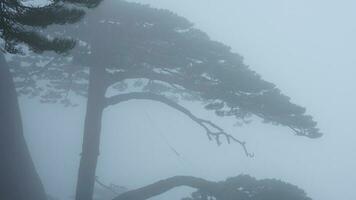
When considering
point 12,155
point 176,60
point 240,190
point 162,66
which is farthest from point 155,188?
point 12,155

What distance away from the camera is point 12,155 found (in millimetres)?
14367

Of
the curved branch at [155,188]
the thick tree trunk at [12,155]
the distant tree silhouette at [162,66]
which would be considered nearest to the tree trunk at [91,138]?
the distant tree silhouette at [162,66]

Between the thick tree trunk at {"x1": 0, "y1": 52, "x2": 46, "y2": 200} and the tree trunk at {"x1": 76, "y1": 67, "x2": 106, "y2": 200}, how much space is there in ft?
4.56

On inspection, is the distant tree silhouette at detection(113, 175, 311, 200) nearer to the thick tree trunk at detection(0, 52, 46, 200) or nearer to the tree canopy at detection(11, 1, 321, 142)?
the tree canopy at detection(11, 1, 321, 142)

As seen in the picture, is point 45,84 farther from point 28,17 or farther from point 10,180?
point 28,17

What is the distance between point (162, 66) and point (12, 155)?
453 centimetres

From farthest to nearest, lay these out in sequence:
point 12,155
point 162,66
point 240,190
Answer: point 12,155, point 162,66, point 240,190

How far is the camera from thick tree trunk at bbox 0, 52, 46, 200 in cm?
1391

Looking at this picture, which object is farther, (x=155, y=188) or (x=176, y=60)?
(x=155, y=188)

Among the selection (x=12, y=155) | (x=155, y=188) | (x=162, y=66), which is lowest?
(x=12, y=155)

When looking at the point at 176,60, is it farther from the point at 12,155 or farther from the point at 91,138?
the point at 12,155

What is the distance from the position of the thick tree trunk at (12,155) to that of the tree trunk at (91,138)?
1.39 metres

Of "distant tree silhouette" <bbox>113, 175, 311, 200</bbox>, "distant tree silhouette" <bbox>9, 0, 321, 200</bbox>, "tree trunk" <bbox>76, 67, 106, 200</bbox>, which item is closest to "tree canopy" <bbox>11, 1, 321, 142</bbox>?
"distant tree silhouette" <bbox>9, 0, 321, 200</bbox>

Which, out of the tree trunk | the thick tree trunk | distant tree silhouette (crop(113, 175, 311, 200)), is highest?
distant tree silhouette (crop(113, 175, 311, 200))
